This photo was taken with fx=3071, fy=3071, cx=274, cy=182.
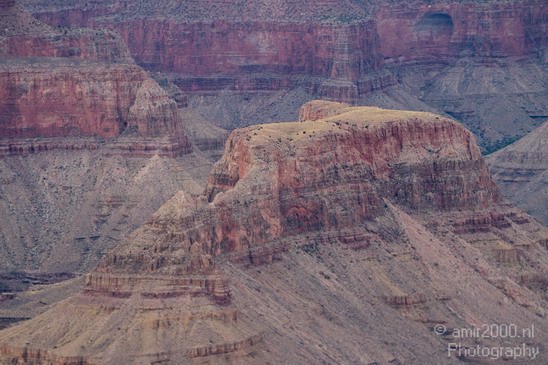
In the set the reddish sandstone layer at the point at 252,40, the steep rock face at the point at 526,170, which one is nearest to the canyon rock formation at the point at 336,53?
the reddish sandstone layer at the point at 252,40

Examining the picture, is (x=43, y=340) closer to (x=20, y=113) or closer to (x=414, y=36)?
(x=20, y=113)

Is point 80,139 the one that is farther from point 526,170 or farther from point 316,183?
point 316,183

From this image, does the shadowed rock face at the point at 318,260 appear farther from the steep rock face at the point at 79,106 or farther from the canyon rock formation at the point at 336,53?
the canyon rock formation at the point at 336,53

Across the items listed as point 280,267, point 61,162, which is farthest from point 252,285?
point 61,162

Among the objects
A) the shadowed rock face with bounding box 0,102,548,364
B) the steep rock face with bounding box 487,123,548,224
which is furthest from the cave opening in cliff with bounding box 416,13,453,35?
the shadowed rock face with bounding box 0,102,548,364

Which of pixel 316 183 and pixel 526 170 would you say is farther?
pixel 526 170

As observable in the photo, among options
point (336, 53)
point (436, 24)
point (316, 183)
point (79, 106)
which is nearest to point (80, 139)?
point (79, 106)
